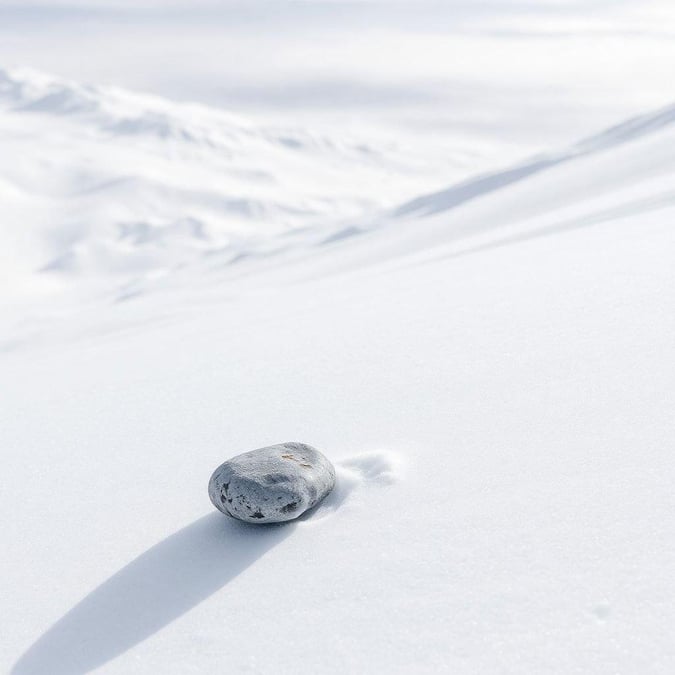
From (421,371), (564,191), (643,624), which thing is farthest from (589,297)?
(564,191)

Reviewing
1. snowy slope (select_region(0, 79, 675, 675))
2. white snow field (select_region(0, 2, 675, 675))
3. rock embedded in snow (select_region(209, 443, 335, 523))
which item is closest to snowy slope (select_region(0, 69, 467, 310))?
white snow field (select_region(0, 2, 675, 675))

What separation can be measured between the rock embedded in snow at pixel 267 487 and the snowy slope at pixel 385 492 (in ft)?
0.24

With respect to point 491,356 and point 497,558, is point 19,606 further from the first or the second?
point 491,356

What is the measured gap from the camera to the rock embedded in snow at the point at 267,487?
219 centimetres

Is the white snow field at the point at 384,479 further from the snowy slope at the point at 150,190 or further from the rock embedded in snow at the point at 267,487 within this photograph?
the snowy slope at the point at 150,190

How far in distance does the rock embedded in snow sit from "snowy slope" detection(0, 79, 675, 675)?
7 centimetres

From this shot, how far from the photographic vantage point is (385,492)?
2.31m

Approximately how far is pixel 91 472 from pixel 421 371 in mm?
1297

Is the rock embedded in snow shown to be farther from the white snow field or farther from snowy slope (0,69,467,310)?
snowy slope (0,69,467,310)

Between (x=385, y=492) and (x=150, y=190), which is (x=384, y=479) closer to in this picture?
(x=385, y=492)

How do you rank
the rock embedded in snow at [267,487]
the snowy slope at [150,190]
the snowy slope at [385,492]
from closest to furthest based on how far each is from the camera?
the snowy slope at [385,492] < the rock embedded in snow at [267,487] < the snowy slope at [150,190]

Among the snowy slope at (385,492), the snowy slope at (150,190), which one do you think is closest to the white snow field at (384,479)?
the snowy slope at (385,492)

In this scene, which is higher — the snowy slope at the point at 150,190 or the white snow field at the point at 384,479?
the snowy slope at the point at 150,190

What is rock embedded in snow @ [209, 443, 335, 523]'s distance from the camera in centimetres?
219
